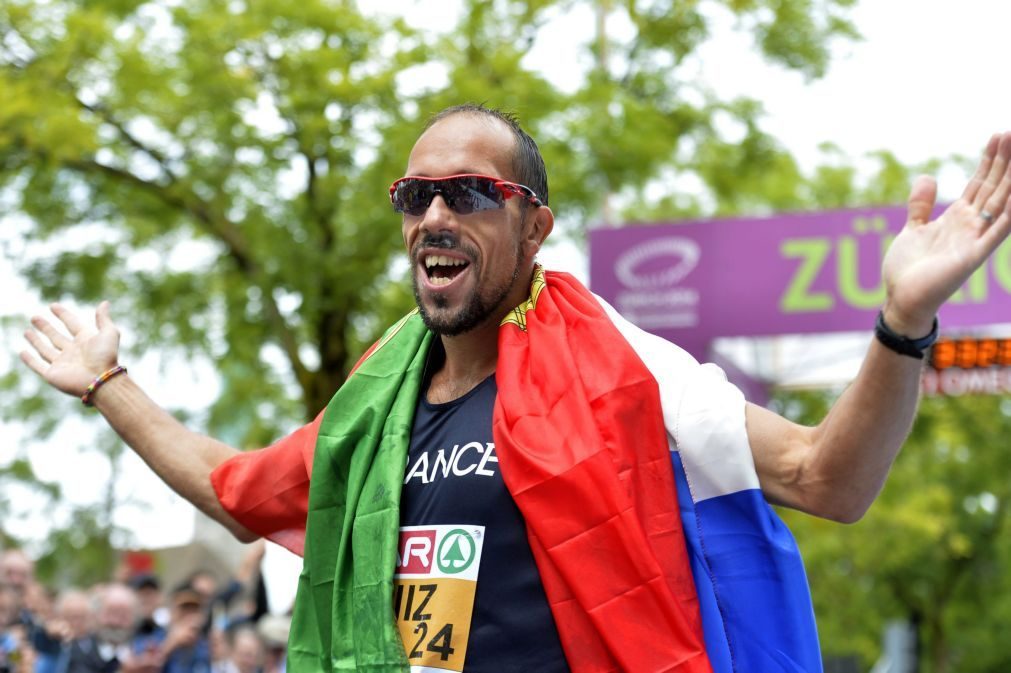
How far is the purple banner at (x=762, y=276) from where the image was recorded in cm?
1166

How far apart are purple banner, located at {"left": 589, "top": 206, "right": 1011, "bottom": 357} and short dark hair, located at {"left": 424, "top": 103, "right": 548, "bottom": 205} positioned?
352 inches

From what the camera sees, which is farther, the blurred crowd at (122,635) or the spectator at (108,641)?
the spectator at (108,641)

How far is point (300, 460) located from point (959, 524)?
24.9 metres

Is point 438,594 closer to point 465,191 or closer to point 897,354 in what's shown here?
point 465,191

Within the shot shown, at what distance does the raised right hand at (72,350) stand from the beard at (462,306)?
3.02 ft

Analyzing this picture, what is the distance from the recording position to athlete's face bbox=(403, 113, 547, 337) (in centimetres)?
283

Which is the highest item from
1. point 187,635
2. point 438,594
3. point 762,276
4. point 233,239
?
point 233,239

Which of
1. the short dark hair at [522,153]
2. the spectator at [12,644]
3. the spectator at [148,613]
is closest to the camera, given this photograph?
the short dark hair at [522,153]

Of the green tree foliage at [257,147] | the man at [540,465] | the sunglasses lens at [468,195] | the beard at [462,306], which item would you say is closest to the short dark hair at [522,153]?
the man at [540,465]

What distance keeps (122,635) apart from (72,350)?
14.6 feet

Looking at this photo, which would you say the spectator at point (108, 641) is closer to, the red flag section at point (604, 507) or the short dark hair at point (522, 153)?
the short dark hair at point (522, 153)

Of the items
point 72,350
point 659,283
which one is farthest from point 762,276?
point 72,350

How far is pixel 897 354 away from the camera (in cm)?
224

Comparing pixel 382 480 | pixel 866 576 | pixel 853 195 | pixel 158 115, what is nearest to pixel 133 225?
pixel 158 115
